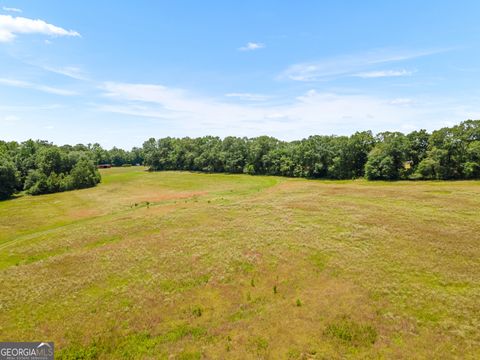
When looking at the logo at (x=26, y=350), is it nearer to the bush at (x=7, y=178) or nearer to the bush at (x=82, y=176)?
the bush at (x=7, y=178)

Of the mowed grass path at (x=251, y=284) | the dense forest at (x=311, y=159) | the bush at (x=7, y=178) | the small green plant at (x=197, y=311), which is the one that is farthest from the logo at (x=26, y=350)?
the bush at (x=7, y=178)

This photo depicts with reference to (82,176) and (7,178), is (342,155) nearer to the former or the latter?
(82,176)

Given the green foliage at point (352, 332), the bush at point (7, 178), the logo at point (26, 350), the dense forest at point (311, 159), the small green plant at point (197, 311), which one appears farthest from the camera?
the dense forest at point (311, 159)

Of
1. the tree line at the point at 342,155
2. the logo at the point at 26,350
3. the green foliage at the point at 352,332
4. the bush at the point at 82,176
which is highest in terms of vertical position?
the tree line at the point at 342,155

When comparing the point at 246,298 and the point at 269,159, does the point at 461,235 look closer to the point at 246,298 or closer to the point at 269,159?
the point at 246,298

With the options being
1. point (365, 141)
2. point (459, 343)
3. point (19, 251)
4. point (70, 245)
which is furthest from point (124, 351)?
point (365, 141)

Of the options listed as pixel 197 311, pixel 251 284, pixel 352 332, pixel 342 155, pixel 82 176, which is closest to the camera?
pixel 352 332

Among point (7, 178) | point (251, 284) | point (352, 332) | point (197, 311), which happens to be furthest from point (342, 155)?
point (7, 178)

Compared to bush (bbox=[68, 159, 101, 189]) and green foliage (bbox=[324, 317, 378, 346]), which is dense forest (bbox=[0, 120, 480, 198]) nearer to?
bush (bbox=[68, 159, 101, 189])

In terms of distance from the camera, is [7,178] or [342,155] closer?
[7,178]
